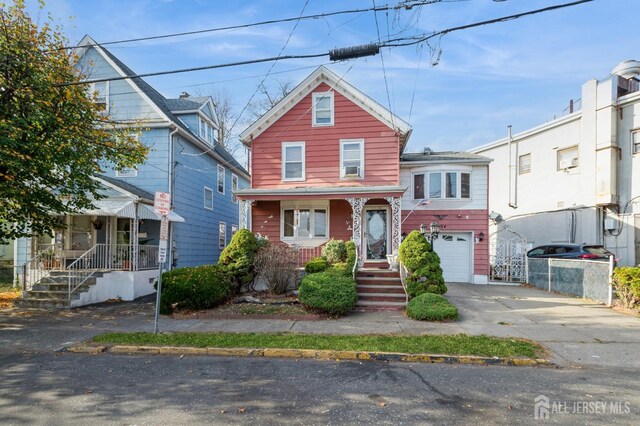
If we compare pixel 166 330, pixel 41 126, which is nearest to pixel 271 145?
pixel 41 126

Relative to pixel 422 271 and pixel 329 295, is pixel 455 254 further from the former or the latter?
A: pixel 329 295

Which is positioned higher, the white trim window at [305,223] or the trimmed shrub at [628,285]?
the white trim window at [305,223]

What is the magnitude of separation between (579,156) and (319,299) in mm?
16235

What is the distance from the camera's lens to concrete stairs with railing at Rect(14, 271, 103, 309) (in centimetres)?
1078

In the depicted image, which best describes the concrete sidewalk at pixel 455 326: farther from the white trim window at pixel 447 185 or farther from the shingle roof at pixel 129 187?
the white trim window at pixel 447 185

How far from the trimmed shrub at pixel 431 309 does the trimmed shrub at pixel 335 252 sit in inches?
130

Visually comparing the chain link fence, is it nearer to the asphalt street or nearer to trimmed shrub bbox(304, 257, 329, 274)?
the asphalt street

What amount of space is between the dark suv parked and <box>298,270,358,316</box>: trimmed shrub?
34.7ft

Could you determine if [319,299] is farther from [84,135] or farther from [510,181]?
[510,181]

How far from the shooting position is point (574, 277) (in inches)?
476

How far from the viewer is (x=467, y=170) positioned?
50.2 ft

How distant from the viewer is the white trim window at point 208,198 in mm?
18938

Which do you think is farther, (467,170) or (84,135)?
(467,170)

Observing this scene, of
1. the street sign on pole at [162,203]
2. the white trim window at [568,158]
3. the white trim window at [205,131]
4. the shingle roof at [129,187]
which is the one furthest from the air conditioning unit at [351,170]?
the white trim window at [568,158]
